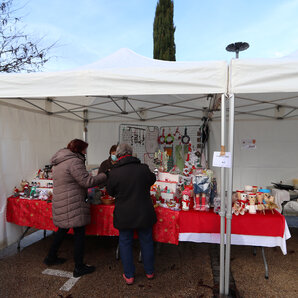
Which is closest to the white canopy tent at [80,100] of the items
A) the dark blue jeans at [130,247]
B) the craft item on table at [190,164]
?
the craft item on table at [190,164]

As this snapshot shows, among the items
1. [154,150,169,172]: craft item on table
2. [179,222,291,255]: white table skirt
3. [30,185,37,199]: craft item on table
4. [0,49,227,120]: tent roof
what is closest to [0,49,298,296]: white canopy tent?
[0,49,227,120]: tent roof

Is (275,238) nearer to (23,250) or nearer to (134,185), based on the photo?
(134,185)

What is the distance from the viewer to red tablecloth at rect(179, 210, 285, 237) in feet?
7.04

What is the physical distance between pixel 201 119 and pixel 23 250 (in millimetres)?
3642

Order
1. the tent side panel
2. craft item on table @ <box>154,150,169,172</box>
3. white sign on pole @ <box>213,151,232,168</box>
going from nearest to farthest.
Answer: white sign on pole @ <box>213,151,232,168</box> < craft item on table @ <box>154,150,169,172</box> < the tent side panel

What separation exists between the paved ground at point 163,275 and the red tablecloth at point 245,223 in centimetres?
49

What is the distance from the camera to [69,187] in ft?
7.29

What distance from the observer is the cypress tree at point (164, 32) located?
1062cm

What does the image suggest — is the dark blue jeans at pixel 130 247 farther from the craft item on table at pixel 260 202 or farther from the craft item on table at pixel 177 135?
the craft item on table at pixel 177 135

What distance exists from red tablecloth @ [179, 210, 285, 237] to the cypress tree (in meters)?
9.33

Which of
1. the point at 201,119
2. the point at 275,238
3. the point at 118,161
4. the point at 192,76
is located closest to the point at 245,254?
the point at 275,238

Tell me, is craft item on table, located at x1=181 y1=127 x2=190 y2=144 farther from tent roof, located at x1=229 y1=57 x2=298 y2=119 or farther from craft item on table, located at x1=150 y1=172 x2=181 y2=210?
tent roof, located at x1=229 y1=57 x2=298 y2=119

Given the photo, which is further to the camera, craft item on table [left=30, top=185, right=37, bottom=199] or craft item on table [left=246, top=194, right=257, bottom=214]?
craft item on table [left=30, top=185, right=37, bottom=199]

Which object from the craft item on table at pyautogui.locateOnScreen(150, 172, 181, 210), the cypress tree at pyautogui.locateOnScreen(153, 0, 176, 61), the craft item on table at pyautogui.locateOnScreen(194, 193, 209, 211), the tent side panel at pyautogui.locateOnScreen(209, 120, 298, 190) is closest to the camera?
the craft item on table at pyautogui.locateOnScreen(194, 193, 209, 211)
